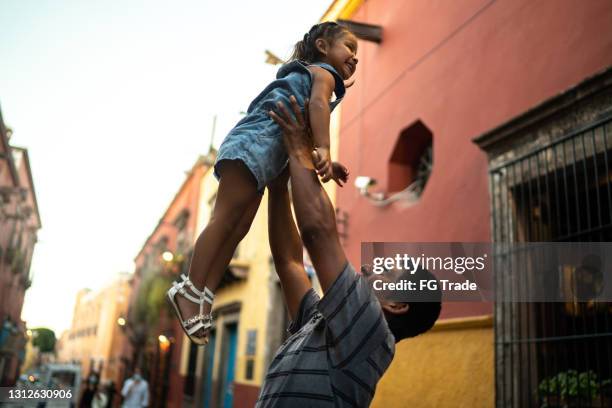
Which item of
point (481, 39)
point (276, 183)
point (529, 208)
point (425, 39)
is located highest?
point (425, 39)

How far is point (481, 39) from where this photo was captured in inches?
241

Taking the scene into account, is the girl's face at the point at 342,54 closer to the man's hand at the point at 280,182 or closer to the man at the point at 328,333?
the man's hand at the point at 280,182

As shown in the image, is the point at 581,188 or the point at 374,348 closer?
the point at 374,348

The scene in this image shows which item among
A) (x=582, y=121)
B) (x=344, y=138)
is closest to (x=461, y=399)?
(x=582, y=121)

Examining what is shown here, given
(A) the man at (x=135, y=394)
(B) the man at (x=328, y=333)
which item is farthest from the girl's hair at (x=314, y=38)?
(A) the man at (x=135, y=394)

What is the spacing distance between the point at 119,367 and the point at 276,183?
3288 centimetres

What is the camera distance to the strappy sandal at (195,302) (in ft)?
5.79

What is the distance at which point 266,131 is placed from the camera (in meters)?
1.92

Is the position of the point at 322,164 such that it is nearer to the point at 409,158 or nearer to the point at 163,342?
the point at 409,158

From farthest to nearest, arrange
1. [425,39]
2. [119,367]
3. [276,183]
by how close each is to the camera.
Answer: [119,367] → [425,39] → [276,183]

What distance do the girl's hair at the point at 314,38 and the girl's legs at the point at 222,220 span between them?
0.54 m

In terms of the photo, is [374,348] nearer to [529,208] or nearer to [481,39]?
[529,208]

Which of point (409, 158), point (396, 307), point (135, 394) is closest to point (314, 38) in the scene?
point (396, 307)

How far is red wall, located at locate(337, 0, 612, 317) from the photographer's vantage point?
5.00 metres
